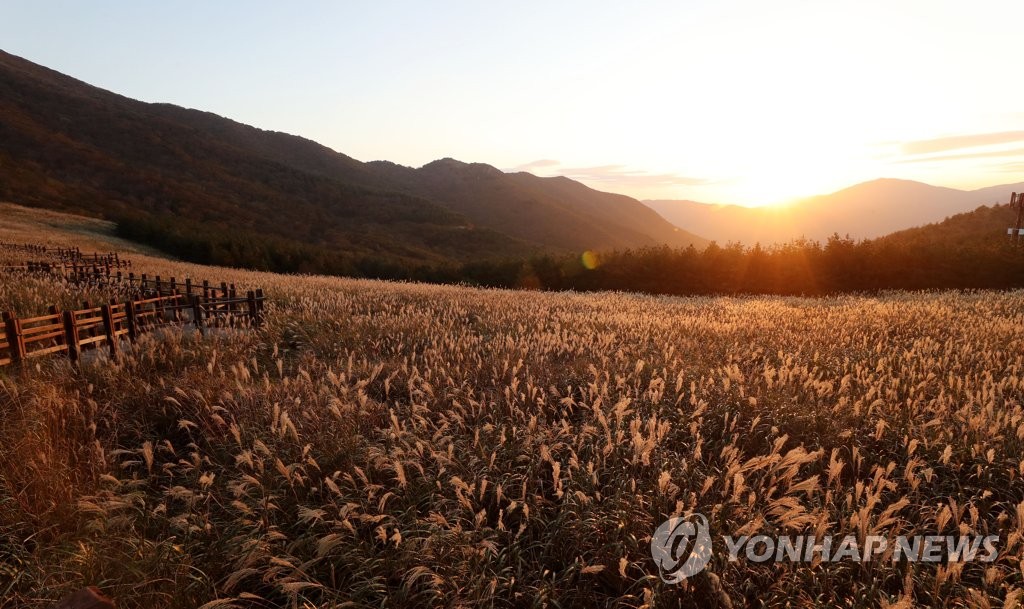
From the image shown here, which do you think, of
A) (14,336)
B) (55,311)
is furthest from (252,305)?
(14,336)

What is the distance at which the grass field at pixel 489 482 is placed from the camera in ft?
9.04

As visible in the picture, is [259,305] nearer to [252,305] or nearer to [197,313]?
[252,305]

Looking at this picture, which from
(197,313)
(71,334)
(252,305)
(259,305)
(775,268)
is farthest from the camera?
(775,268)

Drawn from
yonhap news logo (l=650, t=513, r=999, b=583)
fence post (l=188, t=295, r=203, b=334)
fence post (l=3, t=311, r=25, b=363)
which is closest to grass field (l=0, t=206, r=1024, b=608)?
yonhap news logo (l=650, t=513, r=999, b=583)

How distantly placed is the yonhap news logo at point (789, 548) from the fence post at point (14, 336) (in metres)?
9.14

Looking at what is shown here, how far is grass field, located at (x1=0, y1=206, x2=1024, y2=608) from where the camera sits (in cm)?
276

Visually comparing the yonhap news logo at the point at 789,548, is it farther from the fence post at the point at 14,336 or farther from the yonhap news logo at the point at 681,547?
the fence post at the point at 14,336

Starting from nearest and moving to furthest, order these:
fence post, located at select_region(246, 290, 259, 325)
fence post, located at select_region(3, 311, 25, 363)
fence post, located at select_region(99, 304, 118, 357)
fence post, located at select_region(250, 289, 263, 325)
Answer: fence post, located at select_region(3, 311, 25, 363) < fence post, located at select_region(99, 304, 118, 357) < fence post, located at select_region(246, 290, 259, 325) < fence post, located at select_region(250, 289, 263, 325)

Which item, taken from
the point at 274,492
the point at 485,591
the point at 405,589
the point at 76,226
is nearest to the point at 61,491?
the point at 274,492

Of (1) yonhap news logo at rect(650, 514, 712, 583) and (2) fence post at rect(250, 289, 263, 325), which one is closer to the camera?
(1) yonhap news logo at rect(650, 514, 712, 583)

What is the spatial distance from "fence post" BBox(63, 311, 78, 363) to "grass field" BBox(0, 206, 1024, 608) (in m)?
1.31

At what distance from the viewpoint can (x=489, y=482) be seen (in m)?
3.40

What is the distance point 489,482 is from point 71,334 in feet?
26.9

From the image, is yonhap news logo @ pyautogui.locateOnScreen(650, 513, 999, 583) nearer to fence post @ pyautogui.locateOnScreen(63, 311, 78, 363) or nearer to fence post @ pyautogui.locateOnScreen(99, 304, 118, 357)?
fence post @ pyautogui.locateOnScreen(63, 311, 78, 363)
